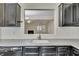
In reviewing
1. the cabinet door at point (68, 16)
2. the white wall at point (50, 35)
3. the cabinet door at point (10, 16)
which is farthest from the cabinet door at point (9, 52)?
the cabinet door at point (68, 16)

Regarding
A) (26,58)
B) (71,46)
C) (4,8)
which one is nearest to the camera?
(26,58)

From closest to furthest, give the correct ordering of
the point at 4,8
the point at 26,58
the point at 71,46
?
the point at 26,58 < the point at 71,46 < the point at 4,8

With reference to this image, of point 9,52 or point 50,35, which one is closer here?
point 9,52

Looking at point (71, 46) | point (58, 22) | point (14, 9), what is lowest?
point (71, 46)

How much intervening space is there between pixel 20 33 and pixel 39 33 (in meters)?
0.47

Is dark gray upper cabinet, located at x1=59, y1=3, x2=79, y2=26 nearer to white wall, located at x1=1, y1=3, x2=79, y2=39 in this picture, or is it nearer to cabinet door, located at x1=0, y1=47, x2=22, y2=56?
white wall, located at x1=1, y1=3, x2=79, y2=39

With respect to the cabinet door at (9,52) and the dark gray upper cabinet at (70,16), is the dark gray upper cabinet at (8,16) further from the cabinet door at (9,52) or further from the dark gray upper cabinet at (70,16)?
the dark gray upper cabinet at (70,16)

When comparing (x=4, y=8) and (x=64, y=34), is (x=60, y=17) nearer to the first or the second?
(x=64, y=34)

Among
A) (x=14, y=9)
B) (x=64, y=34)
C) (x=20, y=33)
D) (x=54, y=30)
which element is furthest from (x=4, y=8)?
(x=64, y=34)

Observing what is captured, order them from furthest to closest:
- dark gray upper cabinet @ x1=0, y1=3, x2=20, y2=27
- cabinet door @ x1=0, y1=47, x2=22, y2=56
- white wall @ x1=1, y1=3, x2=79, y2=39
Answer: white wall @ x1=1, y1=3, x2=79, y2=39 < dark gray upper cabinet @ x1=0, y1=3, x2=20, y2=27 < cabinet door @ x1=0, y1=47, x2=22, y2=56

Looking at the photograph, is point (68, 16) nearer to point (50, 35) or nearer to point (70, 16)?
point (70, 16)

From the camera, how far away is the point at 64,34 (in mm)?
3467

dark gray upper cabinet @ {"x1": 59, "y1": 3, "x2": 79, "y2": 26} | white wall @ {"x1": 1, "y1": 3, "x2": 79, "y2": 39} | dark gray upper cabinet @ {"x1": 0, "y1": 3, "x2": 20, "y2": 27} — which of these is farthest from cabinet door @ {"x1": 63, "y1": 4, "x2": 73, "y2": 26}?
dark gray upper cabinet @ {"x1": 0, "y1": 3, "x2": 20, "y2": 27}

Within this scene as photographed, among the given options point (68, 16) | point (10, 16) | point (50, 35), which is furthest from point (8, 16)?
point (68, 16)
